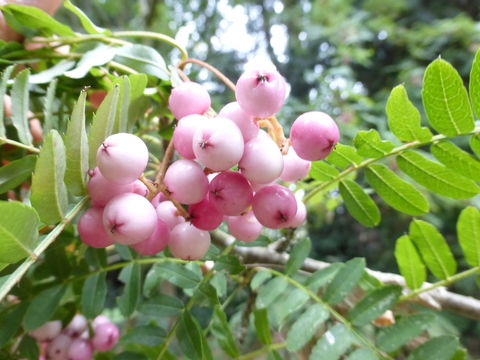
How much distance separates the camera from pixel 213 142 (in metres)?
0.26

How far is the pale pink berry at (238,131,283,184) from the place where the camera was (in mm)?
285

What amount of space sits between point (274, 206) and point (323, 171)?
0.52 feet

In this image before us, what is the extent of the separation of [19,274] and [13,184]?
4.4 inches

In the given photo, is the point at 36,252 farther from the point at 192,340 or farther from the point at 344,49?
the point at 344,49

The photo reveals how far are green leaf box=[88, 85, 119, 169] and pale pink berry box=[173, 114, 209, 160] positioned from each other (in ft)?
0.15

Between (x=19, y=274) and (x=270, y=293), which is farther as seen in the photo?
(x=270, y=293)

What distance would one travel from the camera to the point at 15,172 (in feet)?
1.08

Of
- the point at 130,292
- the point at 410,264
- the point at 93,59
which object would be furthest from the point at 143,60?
the point at 410,264

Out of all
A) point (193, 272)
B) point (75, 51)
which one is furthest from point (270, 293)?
point (75, 51)

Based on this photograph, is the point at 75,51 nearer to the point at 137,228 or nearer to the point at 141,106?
the point at 141,106

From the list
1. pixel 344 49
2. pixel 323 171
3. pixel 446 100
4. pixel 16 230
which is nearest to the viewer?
pixel 16 230

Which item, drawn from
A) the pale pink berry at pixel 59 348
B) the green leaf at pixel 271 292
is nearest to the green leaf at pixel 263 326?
the green leaf at pixel 271 292

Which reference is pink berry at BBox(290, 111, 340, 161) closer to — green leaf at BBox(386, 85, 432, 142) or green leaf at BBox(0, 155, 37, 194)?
green leaf at BBox(386, 85, 432, 142)

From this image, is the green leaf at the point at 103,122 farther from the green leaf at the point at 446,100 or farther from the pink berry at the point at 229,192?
the green leaf at the point at 446,100
